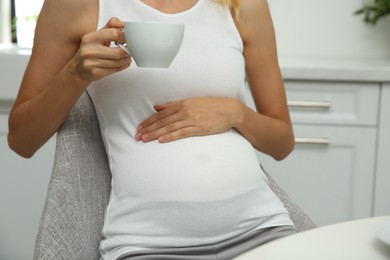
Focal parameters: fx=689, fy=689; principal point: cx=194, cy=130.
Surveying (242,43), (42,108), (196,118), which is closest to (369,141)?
(242,43)

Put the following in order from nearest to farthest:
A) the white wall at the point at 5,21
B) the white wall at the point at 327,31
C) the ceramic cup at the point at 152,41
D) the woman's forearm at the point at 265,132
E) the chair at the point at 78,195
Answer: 1. the ceramic cup at the point at 152,41
2. the chair at the point at 78,195
3. the woman's forearm at the point at 265,132
4. the white wall at the point at 327,31
5. the white wall at the point at 5,21

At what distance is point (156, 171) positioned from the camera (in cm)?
118

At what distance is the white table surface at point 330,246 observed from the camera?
0.70 meters

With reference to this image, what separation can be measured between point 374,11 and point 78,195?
1.78 meters

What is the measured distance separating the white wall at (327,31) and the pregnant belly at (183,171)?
5.15ft

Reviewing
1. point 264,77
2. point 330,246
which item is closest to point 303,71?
point 264,77

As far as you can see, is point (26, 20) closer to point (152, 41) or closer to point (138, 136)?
point (138, 136)

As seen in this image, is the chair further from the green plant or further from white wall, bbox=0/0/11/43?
white wall, bbox=0/0/11/43

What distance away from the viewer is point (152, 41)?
98cm

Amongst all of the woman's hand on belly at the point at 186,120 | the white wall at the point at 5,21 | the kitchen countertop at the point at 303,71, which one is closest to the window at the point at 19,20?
the white wall at the point at 5,21

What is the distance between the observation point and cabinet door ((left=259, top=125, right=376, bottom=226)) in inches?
90.2

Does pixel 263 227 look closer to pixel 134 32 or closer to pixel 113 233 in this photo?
pixel 113 233

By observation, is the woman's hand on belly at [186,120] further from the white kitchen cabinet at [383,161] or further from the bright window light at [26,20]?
the bright window light at [26,20]

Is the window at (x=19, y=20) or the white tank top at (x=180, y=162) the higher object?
the white tank top at (x=180, y=162)
